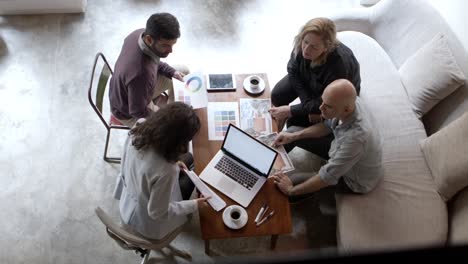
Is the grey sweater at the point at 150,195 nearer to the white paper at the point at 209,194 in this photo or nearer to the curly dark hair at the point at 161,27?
the white paper at the point at 209,194

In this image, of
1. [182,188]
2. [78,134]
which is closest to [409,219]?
[182,188]

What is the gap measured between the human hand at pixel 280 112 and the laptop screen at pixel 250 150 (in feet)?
1.06

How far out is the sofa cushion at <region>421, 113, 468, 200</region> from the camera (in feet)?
8.19

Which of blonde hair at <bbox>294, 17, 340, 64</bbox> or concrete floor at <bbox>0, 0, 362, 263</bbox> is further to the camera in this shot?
concrete floor at <bbox>0, 0, 362, 263</bbox>

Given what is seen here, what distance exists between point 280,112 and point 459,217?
122 cm

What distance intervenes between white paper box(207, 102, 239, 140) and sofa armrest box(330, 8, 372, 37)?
1.32 m

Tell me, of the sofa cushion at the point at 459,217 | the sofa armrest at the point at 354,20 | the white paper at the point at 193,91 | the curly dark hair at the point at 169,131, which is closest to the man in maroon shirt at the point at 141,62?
the white paper at the point at 193,91

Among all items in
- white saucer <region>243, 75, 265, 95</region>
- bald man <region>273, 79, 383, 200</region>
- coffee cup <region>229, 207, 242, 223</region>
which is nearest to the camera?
bald man <region>273, 79, 383, 200</region>

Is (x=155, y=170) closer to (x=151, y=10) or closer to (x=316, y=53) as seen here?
(x=316, y=53)

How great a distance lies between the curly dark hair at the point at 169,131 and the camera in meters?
2.04

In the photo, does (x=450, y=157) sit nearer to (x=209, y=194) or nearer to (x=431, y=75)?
(x=431, y=75)

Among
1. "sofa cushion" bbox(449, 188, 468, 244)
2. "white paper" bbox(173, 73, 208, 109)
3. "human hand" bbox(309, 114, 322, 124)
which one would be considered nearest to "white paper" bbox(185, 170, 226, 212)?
"white paper" bbox(173, 73, 208, 109)

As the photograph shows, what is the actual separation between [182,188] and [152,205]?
57cm

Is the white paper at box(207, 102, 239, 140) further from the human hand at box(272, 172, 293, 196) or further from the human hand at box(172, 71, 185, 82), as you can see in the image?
the human hand at box(272, 172, 293, 196)
